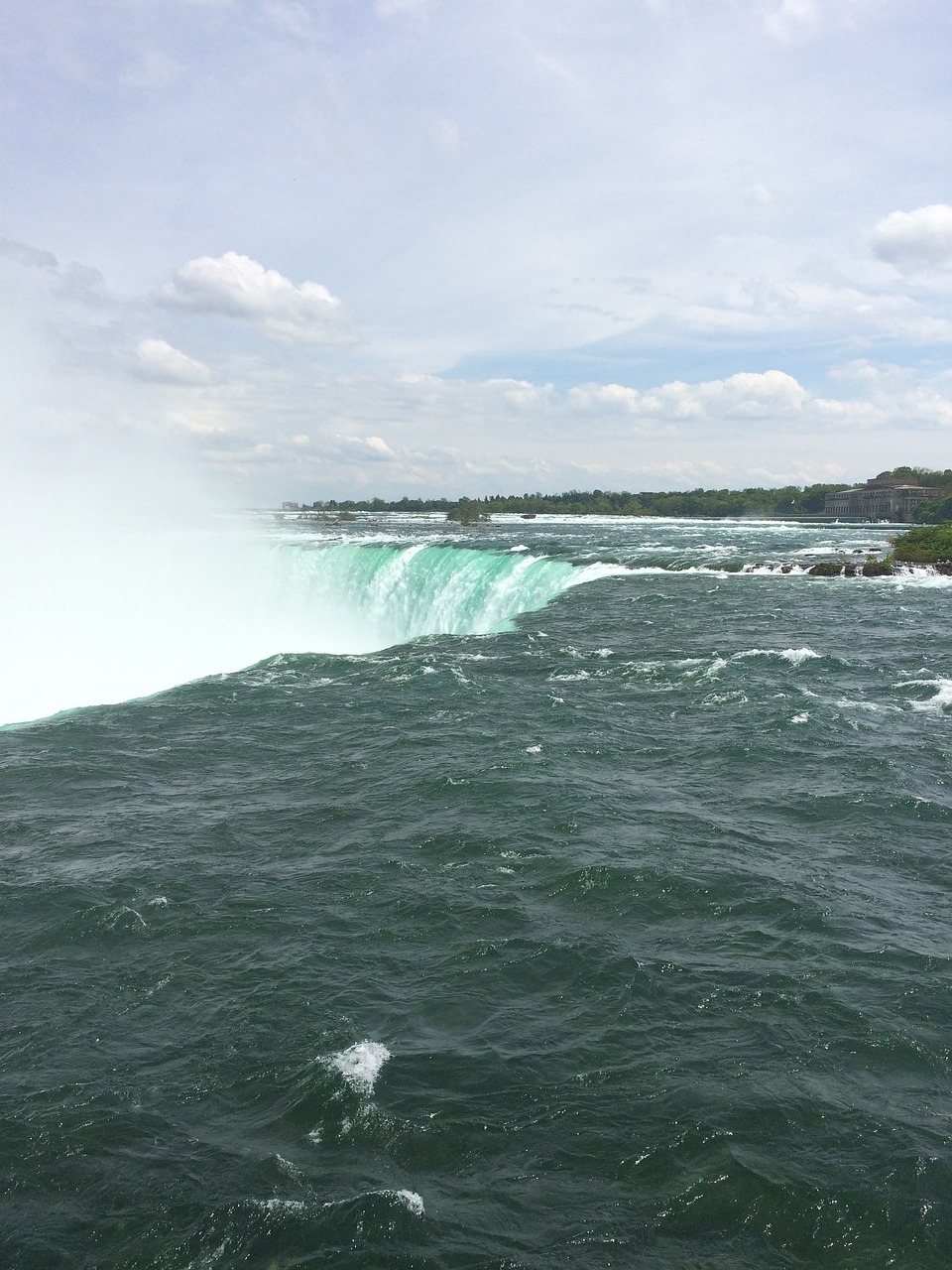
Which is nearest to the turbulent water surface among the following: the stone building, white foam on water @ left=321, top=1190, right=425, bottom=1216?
white foam on water @ left=321, top=1190, right=425, bottom=1216

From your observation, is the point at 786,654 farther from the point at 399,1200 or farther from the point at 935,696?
the point at 399,1200

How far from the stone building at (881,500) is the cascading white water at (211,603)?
263ft

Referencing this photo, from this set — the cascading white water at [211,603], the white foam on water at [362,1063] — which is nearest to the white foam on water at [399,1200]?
the white foam on water at [362,1063]

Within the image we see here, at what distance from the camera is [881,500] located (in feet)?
358

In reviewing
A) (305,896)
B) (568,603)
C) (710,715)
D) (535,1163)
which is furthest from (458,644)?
(535,1163)

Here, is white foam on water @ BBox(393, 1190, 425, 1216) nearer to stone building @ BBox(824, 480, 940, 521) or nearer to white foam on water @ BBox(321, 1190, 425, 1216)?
white foam on water @ BBox(321, 1190, 425, 1216)

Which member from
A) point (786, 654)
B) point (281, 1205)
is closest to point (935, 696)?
point (786, 654)

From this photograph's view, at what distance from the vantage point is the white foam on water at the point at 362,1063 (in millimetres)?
7375

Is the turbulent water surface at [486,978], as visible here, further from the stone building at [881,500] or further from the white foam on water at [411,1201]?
the stone building at [881,500]

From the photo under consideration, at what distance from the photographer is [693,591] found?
36.0 m

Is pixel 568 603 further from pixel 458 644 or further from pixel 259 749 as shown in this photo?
pixel 259 749

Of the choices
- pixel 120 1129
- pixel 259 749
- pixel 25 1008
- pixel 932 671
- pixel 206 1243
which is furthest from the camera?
pixel 932 671

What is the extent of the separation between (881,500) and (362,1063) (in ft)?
385

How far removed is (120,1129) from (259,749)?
1038 centimetres
